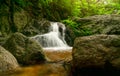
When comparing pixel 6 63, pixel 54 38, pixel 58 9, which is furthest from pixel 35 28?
pixel 6 63

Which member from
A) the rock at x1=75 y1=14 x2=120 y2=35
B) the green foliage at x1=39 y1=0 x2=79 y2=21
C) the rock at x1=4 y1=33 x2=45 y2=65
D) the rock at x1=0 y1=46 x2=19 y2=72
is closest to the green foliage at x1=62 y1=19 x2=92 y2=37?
the rock at x1=75 y1=14 x2=120 y2=35

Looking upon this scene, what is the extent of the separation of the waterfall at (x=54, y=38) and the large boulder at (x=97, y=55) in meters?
7.29

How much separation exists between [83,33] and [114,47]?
28.4 feet

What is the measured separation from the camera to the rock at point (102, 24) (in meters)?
11.7

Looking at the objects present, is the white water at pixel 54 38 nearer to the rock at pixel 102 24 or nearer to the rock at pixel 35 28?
the rock at pixel 35 28

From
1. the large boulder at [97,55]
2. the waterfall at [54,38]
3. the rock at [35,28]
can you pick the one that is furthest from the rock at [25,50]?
the rock at [35,28]

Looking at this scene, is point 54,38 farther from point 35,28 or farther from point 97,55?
point 97,55

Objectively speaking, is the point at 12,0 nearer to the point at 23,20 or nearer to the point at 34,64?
the point at 23,20

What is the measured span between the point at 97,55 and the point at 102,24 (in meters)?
8.76

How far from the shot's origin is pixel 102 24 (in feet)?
41.4

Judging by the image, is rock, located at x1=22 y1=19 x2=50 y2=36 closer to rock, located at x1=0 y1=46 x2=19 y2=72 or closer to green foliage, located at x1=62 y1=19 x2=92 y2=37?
green foliage, located at x1=62 y1=19 x2=92 y2=37

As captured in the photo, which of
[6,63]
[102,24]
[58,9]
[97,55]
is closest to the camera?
[97,55]

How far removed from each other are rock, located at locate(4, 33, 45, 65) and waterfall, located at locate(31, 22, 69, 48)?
200 inches

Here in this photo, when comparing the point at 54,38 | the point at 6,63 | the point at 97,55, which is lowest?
the point at 54,38
